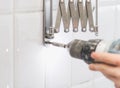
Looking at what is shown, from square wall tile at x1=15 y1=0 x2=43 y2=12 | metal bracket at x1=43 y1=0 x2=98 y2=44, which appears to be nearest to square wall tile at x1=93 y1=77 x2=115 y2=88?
metal bracket at x1=43 y1=0 x2=98 y2=44

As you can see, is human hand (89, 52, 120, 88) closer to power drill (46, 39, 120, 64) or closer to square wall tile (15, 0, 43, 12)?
power drill (46, 39, 120, 64)

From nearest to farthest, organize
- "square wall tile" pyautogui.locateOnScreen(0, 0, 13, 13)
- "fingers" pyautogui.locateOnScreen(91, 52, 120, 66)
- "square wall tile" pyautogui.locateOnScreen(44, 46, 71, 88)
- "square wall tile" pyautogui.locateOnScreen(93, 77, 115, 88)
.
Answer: "fingers" pyautogui.locateOnScreen(91, 52, 120, 66)
"square wall tile" pyautogui.locateOnScreen(0, 0, 13, 13)
"square wall tile" pyautogui.locateOnScreen(44, 46, 71, 88)
"square wall tile" pyautogui.locateOnScreen(93, 77, 115, 88)

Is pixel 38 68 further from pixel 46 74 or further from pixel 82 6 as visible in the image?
pixel 82 6

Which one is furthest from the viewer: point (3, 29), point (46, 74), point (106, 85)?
point (106, 85)

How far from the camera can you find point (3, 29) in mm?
603

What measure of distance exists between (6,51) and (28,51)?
0.06 meters

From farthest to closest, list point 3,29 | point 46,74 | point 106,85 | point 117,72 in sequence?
point 106,85 → point 46,74 → point 3,29 → point 117,72

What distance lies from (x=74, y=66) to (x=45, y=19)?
0.58 ft

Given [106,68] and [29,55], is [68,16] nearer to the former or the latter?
[29,55]

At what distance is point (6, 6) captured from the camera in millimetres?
604

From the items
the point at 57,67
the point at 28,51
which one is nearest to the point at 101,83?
the point at 57,67

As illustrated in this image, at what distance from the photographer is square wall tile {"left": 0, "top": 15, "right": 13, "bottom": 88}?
0.60 m

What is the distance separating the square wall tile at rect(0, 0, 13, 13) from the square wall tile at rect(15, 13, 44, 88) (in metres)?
0.02

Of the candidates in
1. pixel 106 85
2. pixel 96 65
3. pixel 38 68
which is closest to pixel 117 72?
pixel 96 65
